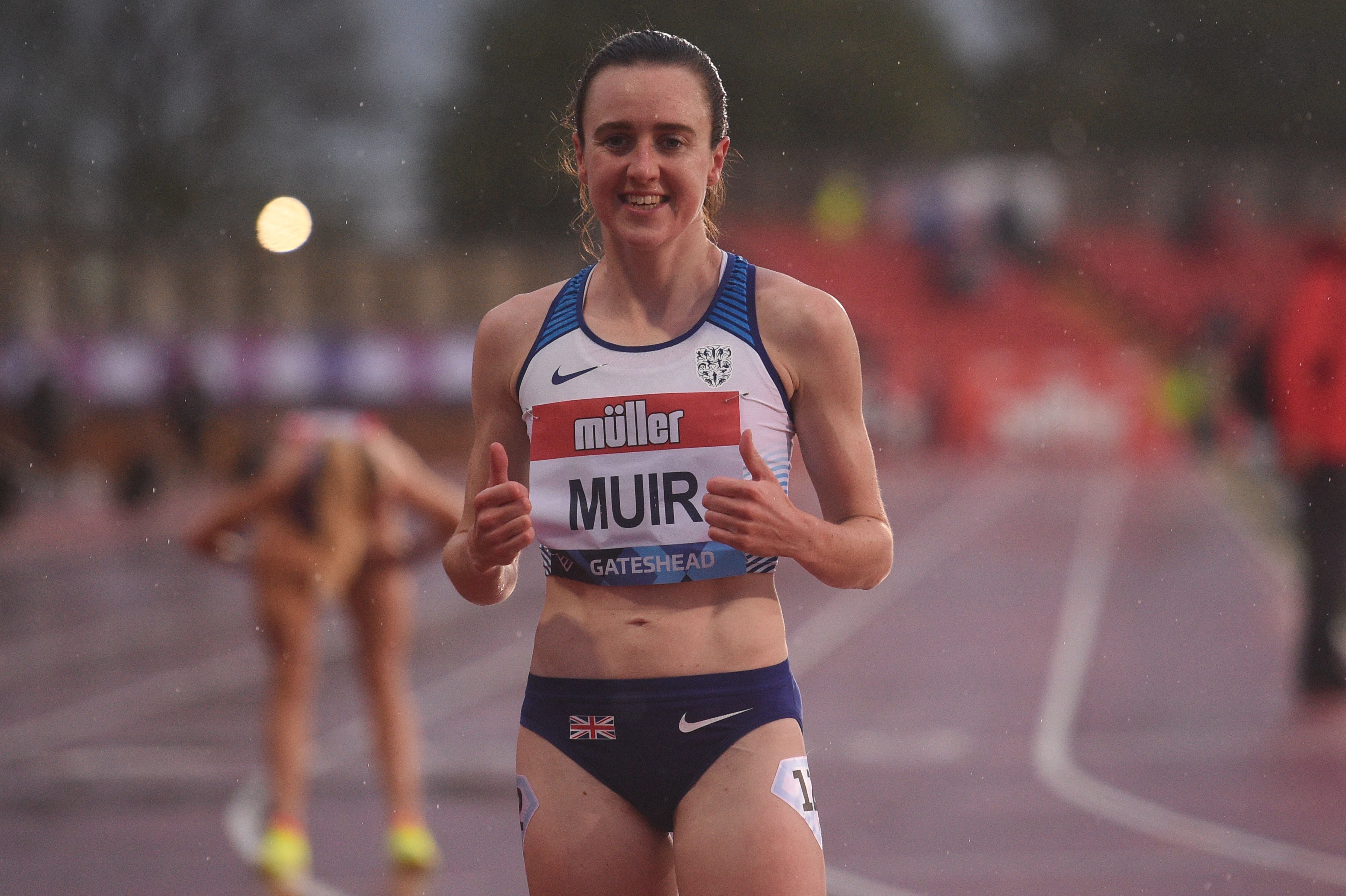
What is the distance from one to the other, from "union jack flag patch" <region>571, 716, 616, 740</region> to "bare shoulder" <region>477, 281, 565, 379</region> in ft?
1.80

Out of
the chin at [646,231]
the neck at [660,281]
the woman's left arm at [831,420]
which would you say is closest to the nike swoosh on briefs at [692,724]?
the woman's left arm at [831,420]

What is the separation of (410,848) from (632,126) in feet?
12.6

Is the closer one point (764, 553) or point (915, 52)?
point (764, 553)

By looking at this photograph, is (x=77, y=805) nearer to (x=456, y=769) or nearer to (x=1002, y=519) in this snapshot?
(x=456, y=769)

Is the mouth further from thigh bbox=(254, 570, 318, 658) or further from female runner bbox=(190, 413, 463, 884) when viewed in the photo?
thigh bbox=(254, 570, 318, 658)

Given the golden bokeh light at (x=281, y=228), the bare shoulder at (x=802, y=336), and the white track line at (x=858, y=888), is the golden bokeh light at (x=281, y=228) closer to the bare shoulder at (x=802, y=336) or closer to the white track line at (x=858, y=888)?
the bare shoulder at (x=802, y=336)

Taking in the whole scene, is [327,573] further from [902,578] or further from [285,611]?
[902,578]

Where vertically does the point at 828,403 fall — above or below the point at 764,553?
above

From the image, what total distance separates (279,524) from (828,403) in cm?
378

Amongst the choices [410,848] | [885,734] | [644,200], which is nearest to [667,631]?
[644,200]

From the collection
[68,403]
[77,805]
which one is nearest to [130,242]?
[68,403]

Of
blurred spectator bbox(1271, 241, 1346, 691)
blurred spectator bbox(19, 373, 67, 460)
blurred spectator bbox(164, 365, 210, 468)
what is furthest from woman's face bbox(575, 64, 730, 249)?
blurred spectator bbox(19, 373, 67, 460)

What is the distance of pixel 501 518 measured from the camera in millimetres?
2168

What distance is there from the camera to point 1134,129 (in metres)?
40.7
